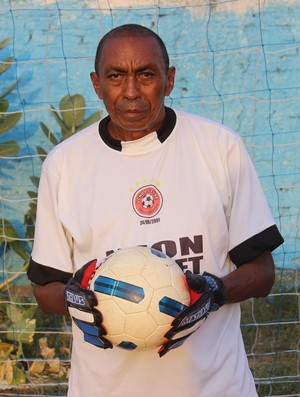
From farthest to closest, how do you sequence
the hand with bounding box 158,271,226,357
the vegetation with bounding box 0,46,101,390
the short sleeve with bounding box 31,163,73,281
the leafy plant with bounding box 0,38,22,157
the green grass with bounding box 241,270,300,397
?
the leafy plant with bounding box 0,38,22,157 < the vegetation with bounding box 0,46,101,390 < the green grass with bounding box 241,270,300,397 < the short sleeve with bounding box 31,163,73,281 < the hand with bounding box 158,271,226,357

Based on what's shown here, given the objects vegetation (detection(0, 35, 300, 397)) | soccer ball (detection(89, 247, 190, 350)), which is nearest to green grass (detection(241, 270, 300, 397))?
vegetation (detection(0, 35, 300, 397))

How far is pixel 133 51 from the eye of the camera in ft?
9.16

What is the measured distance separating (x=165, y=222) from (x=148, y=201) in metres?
0.09

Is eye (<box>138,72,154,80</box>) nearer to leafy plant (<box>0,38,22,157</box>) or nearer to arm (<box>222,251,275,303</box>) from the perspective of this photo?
arm (<box>222,251,275,303</box>)

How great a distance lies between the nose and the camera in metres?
2.78

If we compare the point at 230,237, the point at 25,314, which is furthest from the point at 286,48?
the point at 230,237

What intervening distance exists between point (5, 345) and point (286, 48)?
9.26 ft

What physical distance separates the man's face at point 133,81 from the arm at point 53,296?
57cm

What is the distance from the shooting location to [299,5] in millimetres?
6184

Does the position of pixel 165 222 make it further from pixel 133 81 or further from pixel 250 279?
pixel 133 81

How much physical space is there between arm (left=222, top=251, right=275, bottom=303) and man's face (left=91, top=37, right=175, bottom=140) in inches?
21.6

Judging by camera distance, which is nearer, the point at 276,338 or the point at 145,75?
the point at 145,75

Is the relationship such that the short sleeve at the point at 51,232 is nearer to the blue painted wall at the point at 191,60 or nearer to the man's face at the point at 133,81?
the man's face at the point at 133,81

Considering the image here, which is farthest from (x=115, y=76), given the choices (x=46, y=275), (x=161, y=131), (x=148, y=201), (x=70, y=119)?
(x=70, y=119)
